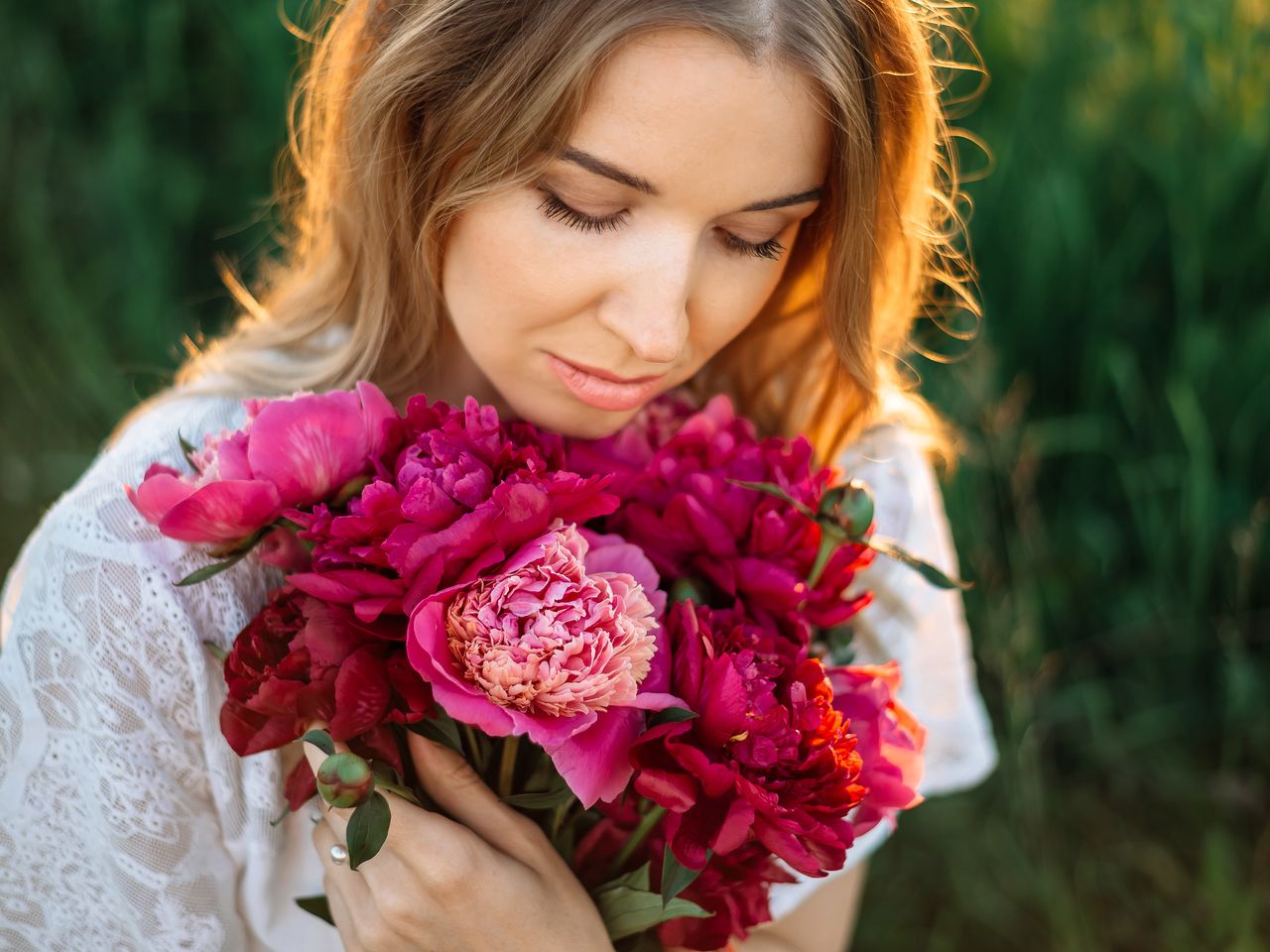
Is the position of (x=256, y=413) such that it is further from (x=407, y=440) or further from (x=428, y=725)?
(x=428, y=725)

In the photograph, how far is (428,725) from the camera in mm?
928

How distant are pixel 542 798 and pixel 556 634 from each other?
24 centimetres

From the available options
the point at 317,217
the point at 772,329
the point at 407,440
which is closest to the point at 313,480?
the point at 407,440

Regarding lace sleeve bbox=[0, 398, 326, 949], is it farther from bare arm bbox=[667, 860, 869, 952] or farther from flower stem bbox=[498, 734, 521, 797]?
bare arm bbox=[667, 860, 869, 952]

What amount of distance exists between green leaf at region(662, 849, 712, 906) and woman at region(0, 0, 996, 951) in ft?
0.58

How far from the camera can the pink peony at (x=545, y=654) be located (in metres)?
0.78

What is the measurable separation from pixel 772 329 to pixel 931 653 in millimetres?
532

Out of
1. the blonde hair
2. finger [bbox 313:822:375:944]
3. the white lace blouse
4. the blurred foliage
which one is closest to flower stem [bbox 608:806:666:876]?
finger [bbox 313:822:375:944]

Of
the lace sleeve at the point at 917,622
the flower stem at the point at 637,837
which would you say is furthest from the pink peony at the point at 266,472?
the lace sleeve at the point at 917,622

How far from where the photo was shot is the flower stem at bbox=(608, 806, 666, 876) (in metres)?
0.95

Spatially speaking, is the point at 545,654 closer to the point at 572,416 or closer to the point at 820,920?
the point at 572,416

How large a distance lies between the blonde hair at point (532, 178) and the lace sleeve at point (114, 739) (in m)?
0.24

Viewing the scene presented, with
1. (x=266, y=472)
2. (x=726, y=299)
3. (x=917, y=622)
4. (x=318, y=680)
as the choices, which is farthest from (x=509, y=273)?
(x=917, y=622)

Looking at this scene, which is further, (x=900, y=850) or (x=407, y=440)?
(x=900, y=850)
